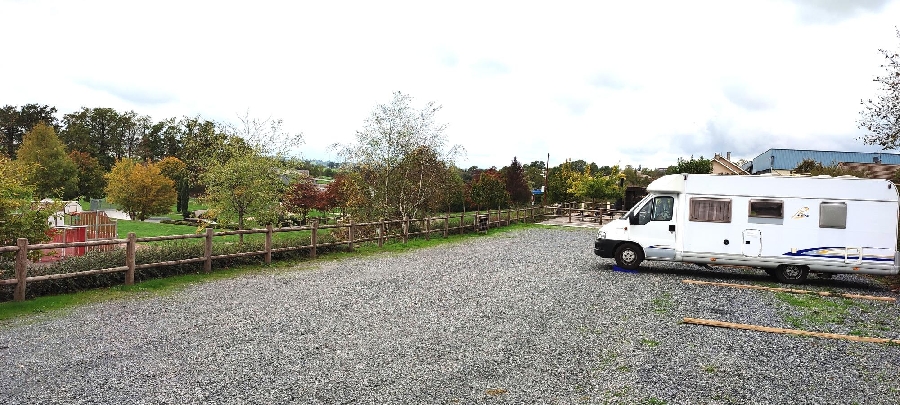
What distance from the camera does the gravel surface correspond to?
5488mm

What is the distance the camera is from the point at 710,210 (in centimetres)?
1343

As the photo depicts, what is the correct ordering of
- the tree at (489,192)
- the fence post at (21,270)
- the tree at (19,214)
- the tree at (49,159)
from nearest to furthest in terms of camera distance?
the fence post at (21,270) → the tree at (19,214) → the tree at (489,192) → the tree at (49,159)

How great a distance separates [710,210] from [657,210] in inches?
47.1

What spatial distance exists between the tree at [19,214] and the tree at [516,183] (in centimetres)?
4034

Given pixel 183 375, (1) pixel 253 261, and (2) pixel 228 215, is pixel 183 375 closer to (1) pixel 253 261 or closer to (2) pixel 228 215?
(1) pixel 253 261

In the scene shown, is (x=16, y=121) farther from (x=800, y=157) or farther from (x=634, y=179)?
(x=800, y=157)

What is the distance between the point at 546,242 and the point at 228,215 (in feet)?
37.7

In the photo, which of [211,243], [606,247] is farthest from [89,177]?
[606,247]

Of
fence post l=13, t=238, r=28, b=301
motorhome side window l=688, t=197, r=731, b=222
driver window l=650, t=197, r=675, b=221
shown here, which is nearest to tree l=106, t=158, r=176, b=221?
fence post l=13, t=238, r=28, b=301

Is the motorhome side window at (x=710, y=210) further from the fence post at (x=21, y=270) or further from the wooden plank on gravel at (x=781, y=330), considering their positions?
the fence post at (x=21, y=270)

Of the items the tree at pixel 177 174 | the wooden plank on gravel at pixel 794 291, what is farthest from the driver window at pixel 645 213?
the tree at pixel 177 174

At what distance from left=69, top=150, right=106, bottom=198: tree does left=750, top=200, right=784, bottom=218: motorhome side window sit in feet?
189

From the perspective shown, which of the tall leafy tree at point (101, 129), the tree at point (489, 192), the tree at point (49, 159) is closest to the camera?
the tree at point (489, 192)

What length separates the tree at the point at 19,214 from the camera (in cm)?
1086
